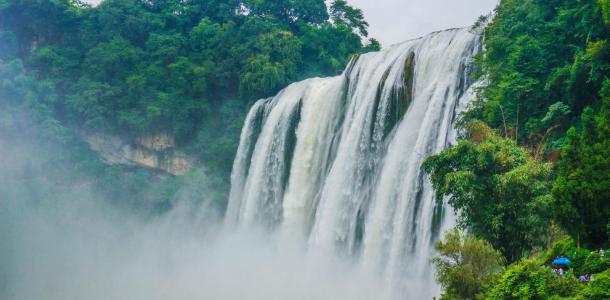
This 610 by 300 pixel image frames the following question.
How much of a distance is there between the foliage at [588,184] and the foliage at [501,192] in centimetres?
55

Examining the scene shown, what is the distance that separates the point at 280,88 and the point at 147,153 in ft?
27.3

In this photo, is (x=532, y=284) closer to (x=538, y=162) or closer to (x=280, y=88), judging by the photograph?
(x=538, y=162)

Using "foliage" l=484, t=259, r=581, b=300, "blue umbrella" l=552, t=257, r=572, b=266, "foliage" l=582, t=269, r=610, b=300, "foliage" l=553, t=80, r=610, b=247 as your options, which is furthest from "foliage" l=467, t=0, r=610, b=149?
"foliage" l=582, t=269, r=610, b=300

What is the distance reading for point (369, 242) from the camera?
19922 millimetres

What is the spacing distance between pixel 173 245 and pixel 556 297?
27425mm

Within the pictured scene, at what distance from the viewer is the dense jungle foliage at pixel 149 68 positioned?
36.0 meters

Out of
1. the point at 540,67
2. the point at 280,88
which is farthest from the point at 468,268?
the point at 280,88

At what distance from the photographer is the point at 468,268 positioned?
1139cm

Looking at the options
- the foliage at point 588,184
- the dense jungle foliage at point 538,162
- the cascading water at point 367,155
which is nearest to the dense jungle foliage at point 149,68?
the cascading water at point 367,155

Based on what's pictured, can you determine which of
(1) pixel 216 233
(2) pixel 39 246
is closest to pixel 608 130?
(1) pixel 216 233

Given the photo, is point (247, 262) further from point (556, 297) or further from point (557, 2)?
point (556, 297)

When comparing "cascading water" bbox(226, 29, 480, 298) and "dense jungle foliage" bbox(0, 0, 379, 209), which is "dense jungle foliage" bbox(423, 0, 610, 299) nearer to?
"cascading water" bbox(226, 29, 480, 298)

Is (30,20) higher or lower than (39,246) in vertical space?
higher

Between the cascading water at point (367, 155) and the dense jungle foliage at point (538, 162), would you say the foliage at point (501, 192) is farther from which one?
the cascading water at point (367, 155)
